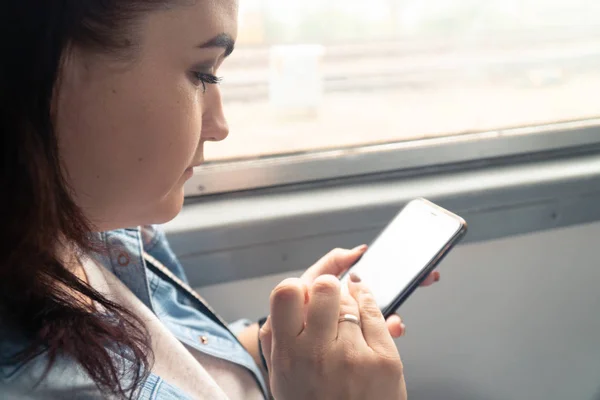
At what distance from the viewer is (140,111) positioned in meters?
0.44

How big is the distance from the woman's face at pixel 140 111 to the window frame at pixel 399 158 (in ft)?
1.27

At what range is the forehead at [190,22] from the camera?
1.41ft

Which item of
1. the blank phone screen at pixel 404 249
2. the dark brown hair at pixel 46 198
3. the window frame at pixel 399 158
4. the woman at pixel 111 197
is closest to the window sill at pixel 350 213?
the window frame at pixel 399 158

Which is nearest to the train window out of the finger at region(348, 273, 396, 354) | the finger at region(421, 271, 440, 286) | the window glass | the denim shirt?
the window glass

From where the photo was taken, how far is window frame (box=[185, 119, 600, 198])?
2.91 feet

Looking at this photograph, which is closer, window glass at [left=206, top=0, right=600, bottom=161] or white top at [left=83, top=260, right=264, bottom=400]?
white top at [left=83, top=260, right=264, bottom=400]

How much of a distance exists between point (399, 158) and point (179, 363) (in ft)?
1.86

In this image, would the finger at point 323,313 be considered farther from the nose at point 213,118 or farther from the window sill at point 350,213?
the window sill at point 350,213

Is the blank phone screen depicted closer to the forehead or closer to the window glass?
the window glass

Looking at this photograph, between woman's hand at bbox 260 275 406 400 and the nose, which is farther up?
the nose

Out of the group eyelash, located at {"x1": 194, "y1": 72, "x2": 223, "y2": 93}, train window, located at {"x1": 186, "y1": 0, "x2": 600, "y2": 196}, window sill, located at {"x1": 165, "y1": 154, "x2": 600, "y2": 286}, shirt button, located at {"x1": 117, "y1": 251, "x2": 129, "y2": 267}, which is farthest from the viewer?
train window, located at {"x1": 186, "y1": 0, "x2": 600, "y2": 196}

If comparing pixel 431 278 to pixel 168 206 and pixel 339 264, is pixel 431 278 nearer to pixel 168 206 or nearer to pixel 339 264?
pixel 339 264

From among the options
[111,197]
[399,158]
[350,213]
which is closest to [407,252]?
[350,213]

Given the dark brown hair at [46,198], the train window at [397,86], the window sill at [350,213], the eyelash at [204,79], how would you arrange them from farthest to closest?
the train window at [397,86]
the window sill at [350,213]
the eyelash at [204,79]
the dark brown hair at [46,198]
